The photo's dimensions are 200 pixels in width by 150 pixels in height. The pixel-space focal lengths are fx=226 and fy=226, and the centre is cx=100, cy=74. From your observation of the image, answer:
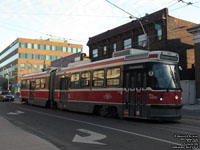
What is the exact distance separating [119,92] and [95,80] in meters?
2.44

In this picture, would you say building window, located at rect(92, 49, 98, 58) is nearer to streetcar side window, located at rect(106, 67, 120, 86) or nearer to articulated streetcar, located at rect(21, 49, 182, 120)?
articulated streetcar, located at rect(21, 49, 182, 120)

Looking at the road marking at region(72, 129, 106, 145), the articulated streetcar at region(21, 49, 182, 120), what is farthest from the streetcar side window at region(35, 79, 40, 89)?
the road marking at region(72, 129, 106, 145)

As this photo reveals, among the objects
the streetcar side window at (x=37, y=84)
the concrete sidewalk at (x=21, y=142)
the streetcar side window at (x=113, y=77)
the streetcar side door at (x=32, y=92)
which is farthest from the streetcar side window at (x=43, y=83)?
the concrete sidewalk at (x=21, y=142)

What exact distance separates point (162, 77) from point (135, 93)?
1.47m

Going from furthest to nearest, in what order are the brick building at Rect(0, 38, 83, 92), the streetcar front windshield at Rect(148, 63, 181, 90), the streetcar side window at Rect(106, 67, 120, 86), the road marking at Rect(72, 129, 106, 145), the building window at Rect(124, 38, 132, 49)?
1. the brick building at Rect(0, 38, 83, 92)
2. the building window at Rect(124, 38, 132, 49)
3. the streetcar side window at Rect(106, 67, 120, 86)
4. the streetcar front windshield at Rect(148, 63, 181, 90)
5. the road marking at Rect(72, 129, 106, 145)

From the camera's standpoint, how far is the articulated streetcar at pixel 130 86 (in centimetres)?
1026

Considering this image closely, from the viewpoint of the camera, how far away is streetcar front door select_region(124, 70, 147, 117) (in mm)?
10500

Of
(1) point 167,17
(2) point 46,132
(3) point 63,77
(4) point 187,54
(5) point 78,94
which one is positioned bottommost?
(2) point 46,132

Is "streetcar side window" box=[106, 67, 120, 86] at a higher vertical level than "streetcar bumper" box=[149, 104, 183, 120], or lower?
higher

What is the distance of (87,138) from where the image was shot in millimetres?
7605

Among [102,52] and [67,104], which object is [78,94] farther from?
[102,52]

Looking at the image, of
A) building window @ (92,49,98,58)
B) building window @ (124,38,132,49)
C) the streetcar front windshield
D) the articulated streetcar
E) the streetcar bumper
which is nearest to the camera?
the streetcar bumper

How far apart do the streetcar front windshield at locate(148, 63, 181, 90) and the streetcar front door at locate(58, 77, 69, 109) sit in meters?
7.96

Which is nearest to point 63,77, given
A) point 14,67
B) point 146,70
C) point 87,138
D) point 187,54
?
point 146,70
